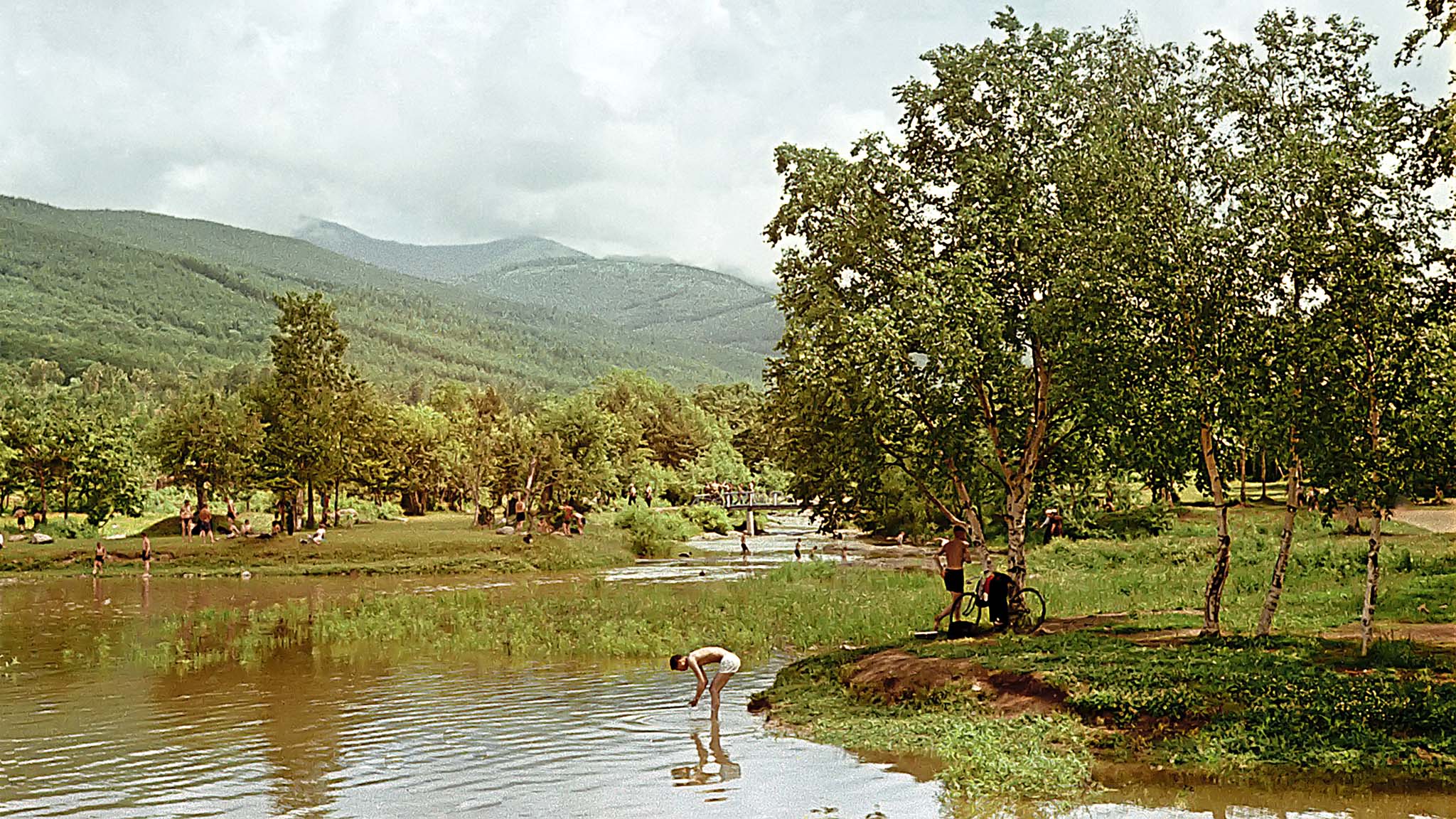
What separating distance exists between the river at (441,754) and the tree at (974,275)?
5717mm

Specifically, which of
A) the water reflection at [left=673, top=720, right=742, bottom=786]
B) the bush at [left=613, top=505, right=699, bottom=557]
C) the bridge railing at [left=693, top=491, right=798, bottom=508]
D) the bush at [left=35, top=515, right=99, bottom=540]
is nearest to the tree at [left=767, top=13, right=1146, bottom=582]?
the water reflection at [left=673, top=720, right=742, bottom=786]

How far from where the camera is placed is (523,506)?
6681 cm

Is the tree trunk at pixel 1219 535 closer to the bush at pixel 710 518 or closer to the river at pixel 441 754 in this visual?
the river at pixel 441 754

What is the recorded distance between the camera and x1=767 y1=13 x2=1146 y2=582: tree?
2198 centimetres

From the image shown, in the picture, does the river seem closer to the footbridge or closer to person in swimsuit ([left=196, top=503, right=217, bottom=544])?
person in swimsuit ([left=196, top=503, right=217, bottom=544])

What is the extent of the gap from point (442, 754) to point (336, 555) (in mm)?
41285

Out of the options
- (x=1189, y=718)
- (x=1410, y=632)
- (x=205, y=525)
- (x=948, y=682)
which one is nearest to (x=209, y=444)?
(x=205, y=525)

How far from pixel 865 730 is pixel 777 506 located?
58.6 m

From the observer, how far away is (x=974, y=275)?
23.4 metres

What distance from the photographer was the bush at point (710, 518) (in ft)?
278

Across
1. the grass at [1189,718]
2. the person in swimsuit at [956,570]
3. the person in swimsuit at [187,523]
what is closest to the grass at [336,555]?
the person in swimsuit at [187,523]

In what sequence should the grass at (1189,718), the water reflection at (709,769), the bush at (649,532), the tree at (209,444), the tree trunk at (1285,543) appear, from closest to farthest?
the grass at (1189,718) → the water reflection at (709,769) → the tree trunk at (1285,543) → the tree at (209,444) → the bush at (649,532)

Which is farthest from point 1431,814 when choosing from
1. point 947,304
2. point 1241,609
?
point 1241,609

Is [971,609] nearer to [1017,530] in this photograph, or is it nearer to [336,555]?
[1017,530]
